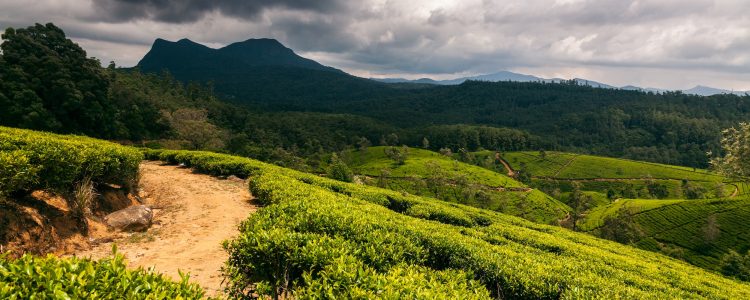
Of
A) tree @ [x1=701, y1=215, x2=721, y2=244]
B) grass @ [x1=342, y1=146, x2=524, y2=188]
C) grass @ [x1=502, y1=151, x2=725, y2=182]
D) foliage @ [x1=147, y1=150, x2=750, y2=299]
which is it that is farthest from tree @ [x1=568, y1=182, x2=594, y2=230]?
foliage @ [x1=147, y1=150, x2=750, y2=299]

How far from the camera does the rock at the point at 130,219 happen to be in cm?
1379

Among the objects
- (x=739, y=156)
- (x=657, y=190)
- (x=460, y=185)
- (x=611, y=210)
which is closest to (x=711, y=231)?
(x=739, y=156)

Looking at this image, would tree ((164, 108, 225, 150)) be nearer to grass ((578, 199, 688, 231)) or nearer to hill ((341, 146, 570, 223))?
hill ((341, 146, 570, 223))

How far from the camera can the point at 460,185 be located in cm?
11125

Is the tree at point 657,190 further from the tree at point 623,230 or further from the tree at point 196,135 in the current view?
the tree at point 196,135

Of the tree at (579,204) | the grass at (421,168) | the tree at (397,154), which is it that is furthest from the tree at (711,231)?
the tree at (397,154)

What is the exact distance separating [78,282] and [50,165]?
9758 millimetres

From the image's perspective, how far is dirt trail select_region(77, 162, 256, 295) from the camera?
11664 millimetres

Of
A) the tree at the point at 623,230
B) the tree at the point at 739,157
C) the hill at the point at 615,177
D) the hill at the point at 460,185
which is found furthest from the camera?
the hill at the point at 615,177

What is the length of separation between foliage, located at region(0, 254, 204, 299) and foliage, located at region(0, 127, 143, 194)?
277 inches

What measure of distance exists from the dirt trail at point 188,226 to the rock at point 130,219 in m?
0.41

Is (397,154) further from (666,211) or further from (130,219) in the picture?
(130,219)

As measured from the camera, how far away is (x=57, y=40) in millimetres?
61125

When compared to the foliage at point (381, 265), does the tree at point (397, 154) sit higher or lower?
lower
